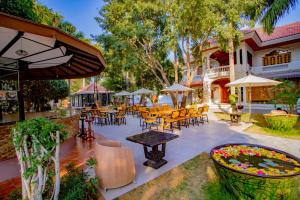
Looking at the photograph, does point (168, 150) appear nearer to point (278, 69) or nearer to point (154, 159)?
point (154, 159)

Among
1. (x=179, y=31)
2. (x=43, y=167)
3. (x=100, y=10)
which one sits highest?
(x=100, y=10)

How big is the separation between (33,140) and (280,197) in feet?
12.6

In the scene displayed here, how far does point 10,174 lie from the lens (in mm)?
4191

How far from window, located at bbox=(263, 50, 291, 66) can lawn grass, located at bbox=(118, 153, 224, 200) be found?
20111 mm

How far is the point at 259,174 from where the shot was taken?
105 inches

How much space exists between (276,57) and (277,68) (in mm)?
1701

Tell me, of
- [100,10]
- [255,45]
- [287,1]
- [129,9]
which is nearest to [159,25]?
[129,9]

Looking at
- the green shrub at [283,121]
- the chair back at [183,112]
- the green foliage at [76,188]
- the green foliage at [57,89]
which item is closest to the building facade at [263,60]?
the green shrub at [283,121]

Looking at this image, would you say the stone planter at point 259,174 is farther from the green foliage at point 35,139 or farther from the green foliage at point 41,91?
the green foliage at point 41,91

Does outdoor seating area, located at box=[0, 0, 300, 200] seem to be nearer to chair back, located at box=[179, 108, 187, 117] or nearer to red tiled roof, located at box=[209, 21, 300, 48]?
chair back, located at box=[179, 108, 187, 117]

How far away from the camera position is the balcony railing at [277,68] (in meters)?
17.2

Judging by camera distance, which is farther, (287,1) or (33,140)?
(287,1)

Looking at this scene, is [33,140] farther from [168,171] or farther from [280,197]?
[280,197]

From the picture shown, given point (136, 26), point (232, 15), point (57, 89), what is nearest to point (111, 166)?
point (57, 89)
